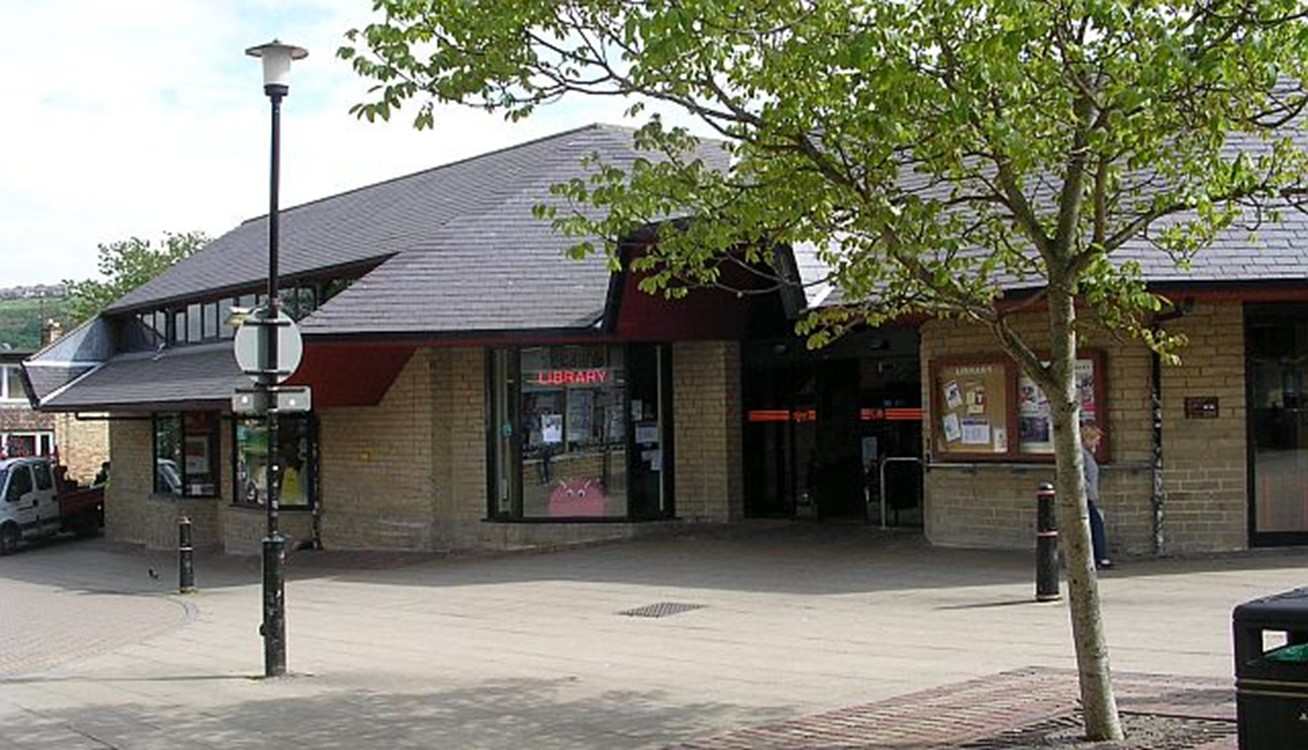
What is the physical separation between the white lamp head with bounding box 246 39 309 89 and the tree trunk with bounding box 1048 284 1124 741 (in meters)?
→ 7.25

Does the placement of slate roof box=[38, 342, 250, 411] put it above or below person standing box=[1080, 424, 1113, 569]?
above

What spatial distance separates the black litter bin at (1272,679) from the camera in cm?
541

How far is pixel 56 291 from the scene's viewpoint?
152 meters

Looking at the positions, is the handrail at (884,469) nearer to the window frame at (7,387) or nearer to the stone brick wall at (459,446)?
the stone brick wall at (459,446)

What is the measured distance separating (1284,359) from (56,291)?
6002 inches

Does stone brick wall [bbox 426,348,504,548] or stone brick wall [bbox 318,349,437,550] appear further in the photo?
stone brick wall [bbox 318,349,437,550]

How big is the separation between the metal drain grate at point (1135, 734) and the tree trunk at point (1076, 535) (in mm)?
121

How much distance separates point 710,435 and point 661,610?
7.12 meters

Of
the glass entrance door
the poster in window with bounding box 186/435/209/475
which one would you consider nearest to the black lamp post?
the glass entrance door

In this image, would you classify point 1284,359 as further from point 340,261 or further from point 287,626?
point 340,261

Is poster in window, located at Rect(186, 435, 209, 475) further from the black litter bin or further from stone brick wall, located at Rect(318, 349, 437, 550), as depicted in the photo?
the black litter bin

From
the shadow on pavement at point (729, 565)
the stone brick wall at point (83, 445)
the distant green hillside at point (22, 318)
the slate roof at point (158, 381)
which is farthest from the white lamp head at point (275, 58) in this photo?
the distant green hillside at point (22, 318)

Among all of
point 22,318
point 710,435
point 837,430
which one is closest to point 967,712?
point 837,430

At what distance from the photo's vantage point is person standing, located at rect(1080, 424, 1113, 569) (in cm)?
1442
